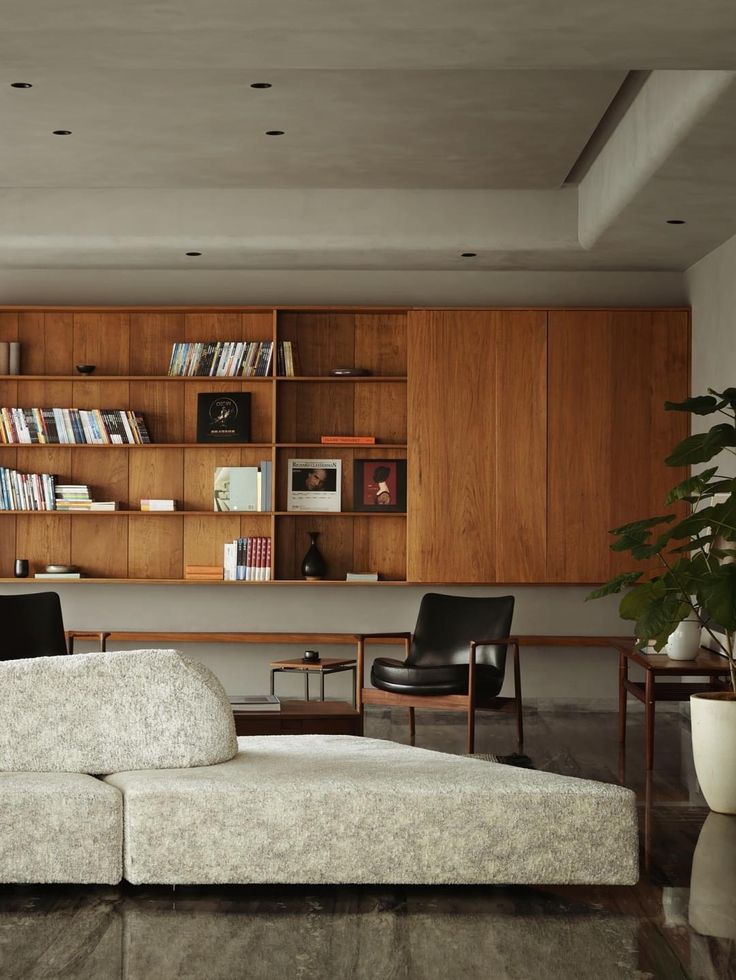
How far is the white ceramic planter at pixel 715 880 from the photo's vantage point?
3346 mm

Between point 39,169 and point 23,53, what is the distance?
2738 millimetres

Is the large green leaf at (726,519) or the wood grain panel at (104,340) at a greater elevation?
the wood grain panel at (104,340)

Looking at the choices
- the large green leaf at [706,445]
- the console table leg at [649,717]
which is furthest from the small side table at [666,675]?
the large green leaf at [706,445]

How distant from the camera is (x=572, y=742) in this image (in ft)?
21.1

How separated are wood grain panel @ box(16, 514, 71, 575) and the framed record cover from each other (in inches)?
41.0

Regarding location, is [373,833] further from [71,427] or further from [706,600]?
[71,427]

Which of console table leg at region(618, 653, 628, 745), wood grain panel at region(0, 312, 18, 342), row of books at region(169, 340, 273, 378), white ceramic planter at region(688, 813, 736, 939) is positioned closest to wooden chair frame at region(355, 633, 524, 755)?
console table leg at region(618, 653, 628, 745)

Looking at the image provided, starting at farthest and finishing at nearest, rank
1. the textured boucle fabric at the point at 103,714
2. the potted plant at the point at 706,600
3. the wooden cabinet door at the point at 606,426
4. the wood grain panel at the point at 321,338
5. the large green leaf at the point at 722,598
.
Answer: the wood grain panel at the point at 321,338 → the wooden cabinet door at the point at 606,426 → the potted plant at the point at 706,600 → the large green leaf at the point at 722,598 → the textured boucle fabric at the point at 103,714

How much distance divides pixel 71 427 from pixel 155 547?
896mm

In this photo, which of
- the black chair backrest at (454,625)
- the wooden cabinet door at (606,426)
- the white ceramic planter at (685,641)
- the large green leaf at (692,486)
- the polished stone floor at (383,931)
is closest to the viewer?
the polished stone floor at (383,931)

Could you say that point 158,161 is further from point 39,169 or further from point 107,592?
point 107,592

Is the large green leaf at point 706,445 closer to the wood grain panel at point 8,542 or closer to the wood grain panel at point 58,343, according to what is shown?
the wood grain panel at point 58,343

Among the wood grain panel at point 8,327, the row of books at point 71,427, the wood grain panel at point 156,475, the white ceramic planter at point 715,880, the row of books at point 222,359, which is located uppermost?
the wood grain panel at point 8,327

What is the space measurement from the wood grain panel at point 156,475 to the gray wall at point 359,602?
0.57 m
